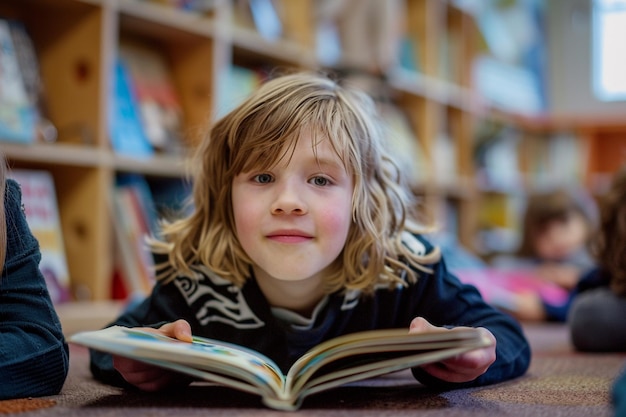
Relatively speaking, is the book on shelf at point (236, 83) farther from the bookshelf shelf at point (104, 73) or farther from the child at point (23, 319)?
the child at point (23, 319)

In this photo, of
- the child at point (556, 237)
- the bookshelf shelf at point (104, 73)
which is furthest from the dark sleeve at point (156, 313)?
the child at point (556, 237)

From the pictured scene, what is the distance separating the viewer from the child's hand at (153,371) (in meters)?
0.77

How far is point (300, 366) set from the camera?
746 millimetres

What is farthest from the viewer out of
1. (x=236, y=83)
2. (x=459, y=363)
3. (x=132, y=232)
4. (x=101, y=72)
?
(x=236, y=83)

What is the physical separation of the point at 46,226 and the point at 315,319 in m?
0.97

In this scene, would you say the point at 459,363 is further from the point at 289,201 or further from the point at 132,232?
the point at 132,232

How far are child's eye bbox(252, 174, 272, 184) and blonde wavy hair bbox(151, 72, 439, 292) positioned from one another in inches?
0.6

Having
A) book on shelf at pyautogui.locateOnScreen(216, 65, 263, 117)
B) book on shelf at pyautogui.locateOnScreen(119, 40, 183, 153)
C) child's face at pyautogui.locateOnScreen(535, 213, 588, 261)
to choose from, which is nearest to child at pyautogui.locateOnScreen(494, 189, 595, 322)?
child's face at pyautogui.locateOnScreen(535, 213, 588, 261)

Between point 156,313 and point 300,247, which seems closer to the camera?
point 300,247

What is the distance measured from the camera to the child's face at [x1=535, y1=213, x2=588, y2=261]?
8.30 feet

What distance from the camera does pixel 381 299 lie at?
101 cm

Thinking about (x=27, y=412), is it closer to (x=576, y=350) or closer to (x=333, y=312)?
(x=333, y=312)

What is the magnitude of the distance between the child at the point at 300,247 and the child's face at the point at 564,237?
1538 mm

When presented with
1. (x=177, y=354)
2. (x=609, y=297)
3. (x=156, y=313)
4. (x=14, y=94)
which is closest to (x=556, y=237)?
(x=609, y=297)
